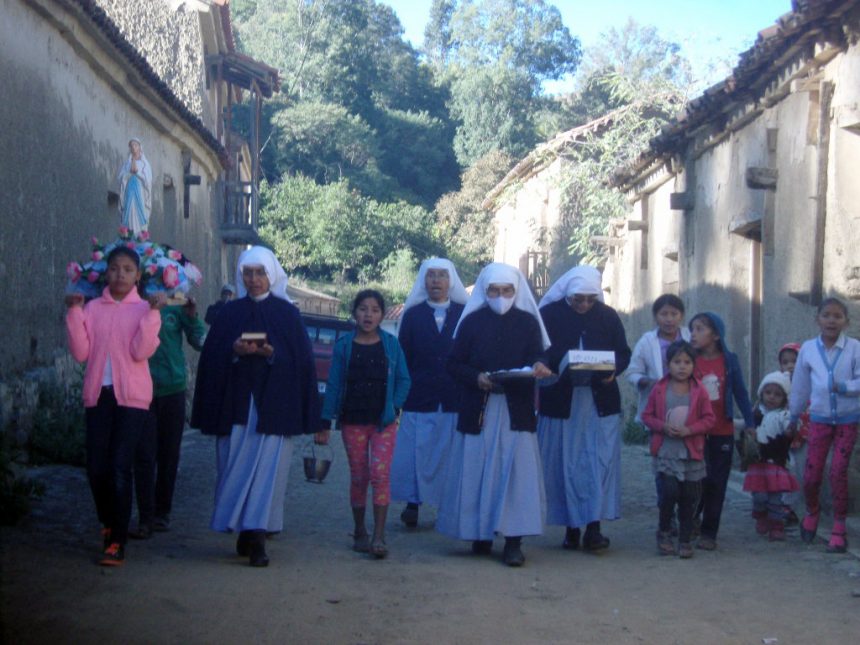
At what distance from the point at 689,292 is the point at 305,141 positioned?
39.8 m

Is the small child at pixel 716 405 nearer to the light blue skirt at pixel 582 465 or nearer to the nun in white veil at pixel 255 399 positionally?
the light blue skirt at pixel 582 465

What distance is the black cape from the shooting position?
691 centimetres

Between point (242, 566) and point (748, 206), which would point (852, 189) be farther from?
point (242, 566)

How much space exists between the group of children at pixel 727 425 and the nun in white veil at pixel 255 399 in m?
2.32

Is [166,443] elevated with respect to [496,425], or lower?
lower

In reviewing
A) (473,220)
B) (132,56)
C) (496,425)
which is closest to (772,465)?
(496,425)

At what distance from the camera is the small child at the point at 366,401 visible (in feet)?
25.0

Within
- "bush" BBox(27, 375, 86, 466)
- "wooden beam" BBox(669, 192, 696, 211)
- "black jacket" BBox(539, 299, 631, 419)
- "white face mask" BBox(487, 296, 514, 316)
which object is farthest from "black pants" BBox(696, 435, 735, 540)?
"wooden beam" BBox(669, 192, 696, 211)

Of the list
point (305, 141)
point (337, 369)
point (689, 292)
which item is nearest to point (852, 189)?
point (337, 369)

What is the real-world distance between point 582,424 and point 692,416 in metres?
0.72

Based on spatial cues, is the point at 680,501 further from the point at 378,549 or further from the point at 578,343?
the point at 378,549

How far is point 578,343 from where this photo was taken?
8.13 m

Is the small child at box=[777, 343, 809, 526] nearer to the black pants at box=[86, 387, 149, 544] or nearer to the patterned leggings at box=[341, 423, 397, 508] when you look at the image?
the patterned leggings at box=[341, 423, 397, 508]

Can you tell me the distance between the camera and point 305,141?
175 feet
